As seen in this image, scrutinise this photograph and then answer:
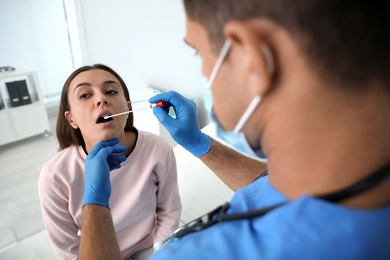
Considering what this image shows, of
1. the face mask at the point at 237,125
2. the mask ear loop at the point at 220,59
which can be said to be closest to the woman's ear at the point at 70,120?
the face mask at the point at 237,125

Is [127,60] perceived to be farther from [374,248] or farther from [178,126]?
[374,248]

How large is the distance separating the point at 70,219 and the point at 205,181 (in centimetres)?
95

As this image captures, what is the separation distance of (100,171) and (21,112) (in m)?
2.61

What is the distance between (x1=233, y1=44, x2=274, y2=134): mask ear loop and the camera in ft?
1.51

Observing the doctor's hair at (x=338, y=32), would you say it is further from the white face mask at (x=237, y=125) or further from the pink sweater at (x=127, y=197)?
the pink sweater at (x=127, y=197)

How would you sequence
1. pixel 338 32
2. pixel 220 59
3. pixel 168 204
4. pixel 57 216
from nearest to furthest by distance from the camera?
1. pixel 338 32
2. pixel 220 59
3. pixel 57 216
4. pixel 168 204

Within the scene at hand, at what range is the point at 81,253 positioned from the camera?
0.90m

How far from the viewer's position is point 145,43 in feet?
10.1

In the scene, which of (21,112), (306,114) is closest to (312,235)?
(306,114)

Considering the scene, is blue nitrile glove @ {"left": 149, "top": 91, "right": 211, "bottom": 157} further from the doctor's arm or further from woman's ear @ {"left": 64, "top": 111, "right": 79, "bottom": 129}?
woman's ear @ {"left": 64, "top": 111, "right": 79, "bottom": 129}

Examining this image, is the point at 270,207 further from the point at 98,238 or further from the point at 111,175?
the point at 111,175

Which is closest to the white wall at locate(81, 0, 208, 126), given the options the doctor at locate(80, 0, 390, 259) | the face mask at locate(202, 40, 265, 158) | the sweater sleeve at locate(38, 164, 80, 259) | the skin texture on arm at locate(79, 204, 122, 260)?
the sweater sleeve at locate(38, 164, 80, 259)

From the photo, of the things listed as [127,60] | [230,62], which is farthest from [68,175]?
[127,60]

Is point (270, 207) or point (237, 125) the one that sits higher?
point (237, 125)
